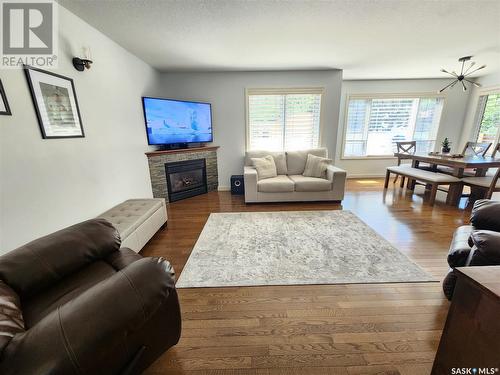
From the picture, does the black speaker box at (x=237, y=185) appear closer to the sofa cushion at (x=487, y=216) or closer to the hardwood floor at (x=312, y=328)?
the hardwood floor at (x=312, y=328)

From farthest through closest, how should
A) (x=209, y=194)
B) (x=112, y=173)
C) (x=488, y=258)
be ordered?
1. (x=209, y=194)
2. (x=112, y=173)
3. (x=488, y=258)

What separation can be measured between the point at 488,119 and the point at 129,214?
7504 mm

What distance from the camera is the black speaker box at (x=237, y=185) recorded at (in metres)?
4.16

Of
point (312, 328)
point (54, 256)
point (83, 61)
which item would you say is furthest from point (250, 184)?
point (54, 256)

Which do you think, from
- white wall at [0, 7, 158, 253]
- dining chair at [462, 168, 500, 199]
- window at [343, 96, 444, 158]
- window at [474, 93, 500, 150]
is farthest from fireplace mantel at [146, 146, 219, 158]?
window at [474, 93, 500, 150]

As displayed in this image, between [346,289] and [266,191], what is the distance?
6.96ft

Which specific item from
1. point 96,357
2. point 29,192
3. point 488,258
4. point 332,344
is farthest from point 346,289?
point 29,192

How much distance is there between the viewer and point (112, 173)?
257cm

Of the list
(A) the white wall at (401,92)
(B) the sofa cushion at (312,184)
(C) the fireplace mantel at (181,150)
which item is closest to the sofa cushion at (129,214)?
(C) the fireplace mantel at (181,150)

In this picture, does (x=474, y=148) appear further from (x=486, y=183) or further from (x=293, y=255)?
(x=293, y=255)

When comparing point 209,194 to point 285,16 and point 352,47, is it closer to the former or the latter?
point 285,16

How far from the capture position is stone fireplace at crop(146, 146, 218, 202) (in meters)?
3.64

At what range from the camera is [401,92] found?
5012 mm

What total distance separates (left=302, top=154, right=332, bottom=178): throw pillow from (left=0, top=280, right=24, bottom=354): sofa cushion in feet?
12.3
